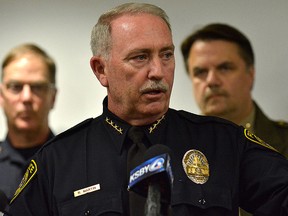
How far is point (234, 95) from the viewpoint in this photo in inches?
100

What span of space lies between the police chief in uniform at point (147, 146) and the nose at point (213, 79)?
2.84 feet

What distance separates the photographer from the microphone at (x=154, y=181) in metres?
1.07

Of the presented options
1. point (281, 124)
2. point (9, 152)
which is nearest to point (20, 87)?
point (9, 152)

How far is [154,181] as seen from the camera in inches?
42.6

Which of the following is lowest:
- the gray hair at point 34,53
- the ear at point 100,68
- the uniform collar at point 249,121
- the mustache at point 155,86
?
the mustache at point 155,86

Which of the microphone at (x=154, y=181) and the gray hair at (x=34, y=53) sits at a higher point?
the gray hair at (x=34, y=53)

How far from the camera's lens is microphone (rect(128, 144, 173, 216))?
1068 mm

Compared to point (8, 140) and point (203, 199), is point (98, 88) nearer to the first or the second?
point (8, 140)

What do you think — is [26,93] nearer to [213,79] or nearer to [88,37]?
[88,37]

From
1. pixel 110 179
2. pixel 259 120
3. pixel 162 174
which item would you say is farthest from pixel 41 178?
pixel 259 120

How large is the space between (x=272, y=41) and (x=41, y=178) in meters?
1.37

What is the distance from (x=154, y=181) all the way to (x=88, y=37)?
6.32 ft

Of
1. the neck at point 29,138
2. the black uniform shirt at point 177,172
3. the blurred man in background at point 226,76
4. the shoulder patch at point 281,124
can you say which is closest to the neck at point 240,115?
the blurred man in background at point 226,76

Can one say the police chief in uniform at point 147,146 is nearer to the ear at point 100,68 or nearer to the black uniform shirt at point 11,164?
the ear at point 100,68
